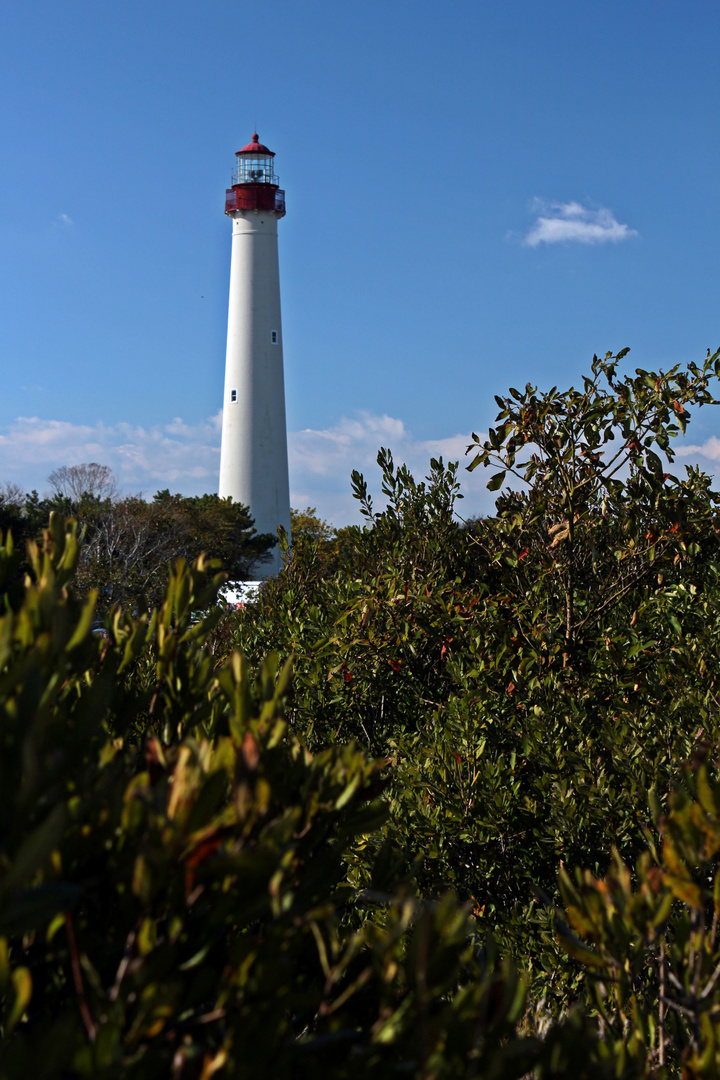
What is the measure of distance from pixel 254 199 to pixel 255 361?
22.7 feet

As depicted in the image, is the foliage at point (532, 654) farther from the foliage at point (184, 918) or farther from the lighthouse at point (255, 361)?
the lighthouse at point (255, 361)

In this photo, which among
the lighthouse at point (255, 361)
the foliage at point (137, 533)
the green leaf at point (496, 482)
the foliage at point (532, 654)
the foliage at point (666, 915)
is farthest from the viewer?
the lighthouse at point (255, 361)

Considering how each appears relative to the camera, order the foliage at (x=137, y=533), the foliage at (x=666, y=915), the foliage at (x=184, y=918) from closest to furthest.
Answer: the foliage at (x=184, y=918), the foliage at (x=666, y=915), the foliage at (x=137, y=533)

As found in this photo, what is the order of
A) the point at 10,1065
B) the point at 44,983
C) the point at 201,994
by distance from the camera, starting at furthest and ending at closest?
the point at 44,983, the point at 201,994, the point at 10,1065

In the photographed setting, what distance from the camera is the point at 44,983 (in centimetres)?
156

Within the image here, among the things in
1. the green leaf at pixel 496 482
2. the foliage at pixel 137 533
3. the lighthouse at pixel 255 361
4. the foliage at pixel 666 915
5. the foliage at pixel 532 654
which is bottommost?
the foliage at pixel 666 915

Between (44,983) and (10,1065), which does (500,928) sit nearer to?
(44,983)

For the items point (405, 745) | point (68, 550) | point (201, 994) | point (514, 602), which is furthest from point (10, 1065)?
point (514, 602)

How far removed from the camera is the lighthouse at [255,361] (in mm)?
34906

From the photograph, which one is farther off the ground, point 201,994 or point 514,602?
point 514,602

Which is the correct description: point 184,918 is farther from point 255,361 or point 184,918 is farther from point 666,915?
point 255,361

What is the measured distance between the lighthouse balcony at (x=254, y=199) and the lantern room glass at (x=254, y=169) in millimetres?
589

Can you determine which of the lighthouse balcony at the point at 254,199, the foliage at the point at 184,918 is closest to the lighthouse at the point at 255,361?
the lighthouse balcony at the point at 254,199

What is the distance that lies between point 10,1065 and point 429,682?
13.0ft
